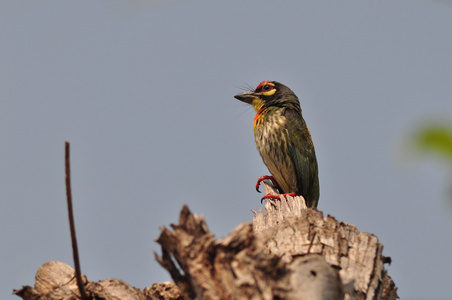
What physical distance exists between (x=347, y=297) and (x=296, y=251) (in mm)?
382

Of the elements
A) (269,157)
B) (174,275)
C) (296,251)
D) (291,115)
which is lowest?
(174,275)

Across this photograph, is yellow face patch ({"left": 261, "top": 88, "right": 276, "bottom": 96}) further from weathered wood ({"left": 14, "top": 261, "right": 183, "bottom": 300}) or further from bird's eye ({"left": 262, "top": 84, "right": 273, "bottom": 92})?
weathered wood ({"left": 14, "top": 261, "right": 183, "bottom": 300})

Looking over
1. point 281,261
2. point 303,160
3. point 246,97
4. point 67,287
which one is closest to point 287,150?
A: point 303,160

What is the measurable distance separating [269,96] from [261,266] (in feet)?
16.3

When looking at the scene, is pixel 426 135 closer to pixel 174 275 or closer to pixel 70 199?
pixel 70 199

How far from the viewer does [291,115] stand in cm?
640

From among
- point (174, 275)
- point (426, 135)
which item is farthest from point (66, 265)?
point (426, 135)

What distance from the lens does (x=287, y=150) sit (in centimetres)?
609

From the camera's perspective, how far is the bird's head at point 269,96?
6742 mm

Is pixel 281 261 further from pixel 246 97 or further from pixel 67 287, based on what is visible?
pixel 246 97

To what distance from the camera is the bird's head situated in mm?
6742

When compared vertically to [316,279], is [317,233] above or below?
above

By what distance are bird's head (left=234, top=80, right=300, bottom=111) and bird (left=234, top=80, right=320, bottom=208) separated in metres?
0.08

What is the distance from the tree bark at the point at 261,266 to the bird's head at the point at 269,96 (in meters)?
3.18
